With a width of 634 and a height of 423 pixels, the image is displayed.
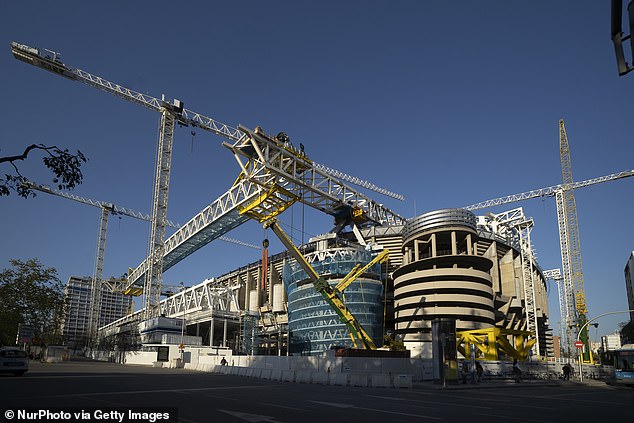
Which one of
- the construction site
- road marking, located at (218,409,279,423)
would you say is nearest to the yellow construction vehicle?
the construction site

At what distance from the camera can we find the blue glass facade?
249 feet

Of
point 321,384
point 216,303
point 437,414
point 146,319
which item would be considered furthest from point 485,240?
point 437,414

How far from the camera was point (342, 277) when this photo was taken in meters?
80.2

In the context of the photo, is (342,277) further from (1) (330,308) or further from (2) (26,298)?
(2) (26,298)

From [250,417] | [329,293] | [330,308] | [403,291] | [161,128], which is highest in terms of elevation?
[161,128]

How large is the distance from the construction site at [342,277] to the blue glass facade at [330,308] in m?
0.22

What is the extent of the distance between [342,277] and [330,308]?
6217mm

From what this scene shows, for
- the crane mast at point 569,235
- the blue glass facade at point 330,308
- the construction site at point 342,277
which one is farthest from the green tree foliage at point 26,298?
the crane mast at point 569,235

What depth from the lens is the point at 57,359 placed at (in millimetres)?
58781

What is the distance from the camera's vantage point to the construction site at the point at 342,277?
56.7 meters

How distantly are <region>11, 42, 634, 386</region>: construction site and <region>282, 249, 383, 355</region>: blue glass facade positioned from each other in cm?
22

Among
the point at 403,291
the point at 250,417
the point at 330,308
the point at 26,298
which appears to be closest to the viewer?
the point at 250,417

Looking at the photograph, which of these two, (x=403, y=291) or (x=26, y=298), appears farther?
(x=403, y=291)

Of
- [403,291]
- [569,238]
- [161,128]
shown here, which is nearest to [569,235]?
[569,238]
